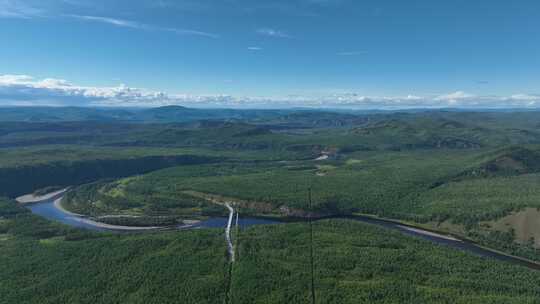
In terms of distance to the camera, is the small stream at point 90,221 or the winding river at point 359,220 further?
the small stream at point 90,221

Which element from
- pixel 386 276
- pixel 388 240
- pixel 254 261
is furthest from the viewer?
pixel 388 240

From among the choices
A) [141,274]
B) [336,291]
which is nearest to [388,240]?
[336,291]

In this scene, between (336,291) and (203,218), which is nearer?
(336,291)

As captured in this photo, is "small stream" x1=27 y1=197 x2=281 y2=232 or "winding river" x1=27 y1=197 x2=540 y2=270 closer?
"winding river" x1=27 y1=197 x2=540 y2=270

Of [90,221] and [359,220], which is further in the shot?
[90,221]

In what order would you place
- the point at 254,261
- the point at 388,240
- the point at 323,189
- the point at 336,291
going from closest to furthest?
the point at 336,291
the point at 254,261
the point at 388,240
the point at 323,189

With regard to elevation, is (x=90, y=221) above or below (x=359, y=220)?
below

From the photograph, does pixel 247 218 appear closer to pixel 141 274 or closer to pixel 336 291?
pixel 141 274
